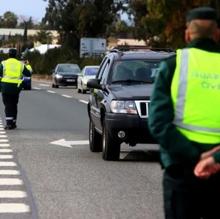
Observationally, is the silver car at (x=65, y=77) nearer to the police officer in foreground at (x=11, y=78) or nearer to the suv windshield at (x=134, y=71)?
the police officer in foreground at (x=11, y=78)

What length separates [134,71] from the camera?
44.3ft

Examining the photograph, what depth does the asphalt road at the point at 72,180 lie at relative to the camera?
8.59 meters

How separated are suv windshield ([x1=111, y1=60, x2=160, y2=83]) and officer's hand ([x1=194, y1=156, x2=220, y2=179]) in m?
9.02

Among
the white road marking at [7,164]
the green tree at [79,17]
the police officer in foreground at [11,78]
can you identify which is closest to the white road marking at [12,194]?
the white road marking at [7,164]

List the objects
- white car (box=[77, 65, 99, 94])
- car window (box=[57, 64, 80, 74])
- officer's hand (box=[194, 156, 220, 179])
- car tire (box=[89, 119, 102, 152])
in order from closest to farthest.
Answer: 1. officer's hand (box=[194, 156, 220, 179])
2. car tire (box=[89, 119, 102, 152])
3. white car (box=[77, 65, 99, 94])
4. car window (box=[57, 64, 80, 74])

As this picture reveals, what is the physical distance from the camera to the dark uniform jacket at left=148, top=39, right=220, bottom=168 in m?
4.33

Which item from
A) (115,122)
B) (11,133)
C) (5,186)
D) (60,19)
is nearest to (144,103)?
(115,122)

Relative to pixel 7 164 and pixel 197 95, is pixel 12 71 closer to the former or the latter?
pixel 7 164

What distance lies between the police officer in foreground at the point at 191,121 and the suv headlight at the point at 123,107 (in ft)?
25.2

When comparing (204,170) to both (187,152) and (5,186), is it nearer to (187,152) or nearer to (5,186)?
(187,152)

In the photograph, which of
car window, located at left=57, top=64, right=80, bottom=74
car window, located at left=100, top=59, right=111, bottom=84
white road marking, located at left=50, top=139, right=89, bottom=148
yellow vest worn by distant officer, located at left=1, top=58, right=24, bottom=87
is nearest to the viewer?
car window, located at left=100, top=59, right=111, bottom=84

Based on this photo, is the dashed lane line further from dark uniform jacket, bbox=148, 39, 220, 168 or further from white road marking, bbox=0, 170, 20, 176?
dark uniform jacket, bbox=148, 39, 220, 168

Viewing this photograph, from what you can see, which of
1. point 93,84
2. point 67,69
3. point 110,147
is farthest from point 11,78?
point 67,69

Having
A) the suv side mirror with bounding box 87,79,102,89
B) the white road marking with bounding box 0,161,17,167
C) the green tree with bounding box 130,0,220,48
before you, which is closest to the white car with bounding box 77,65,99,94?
the green tree with bounding box 130,0,220,48
